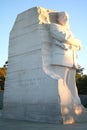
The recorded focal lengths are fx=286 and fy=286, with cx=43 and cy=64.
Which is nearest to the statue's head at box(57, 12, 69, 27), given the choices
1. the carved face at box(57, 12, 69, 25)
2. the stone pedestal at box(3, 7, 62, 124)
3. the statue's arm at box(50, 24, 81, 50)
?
the carved face at box(57, 12, 69, 25)

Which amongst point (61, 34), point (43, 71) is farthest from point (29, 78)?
point (61, 34)

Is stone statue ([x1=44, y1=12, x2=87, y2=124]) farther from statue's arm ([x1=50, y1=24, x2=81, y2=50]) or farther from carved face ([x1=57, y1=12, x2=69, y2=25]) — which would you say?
carved face ([x1=57, y1=12, x2=69, y2=25])

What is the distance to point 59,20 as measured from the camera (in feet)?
49.1

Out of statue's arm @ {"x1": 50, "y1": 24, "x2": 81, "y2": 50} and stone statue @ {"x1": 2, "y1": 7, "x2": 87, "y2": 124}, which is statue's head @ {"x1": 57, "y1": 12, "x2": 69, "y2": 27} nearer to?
stone statue @ {"x1": 2, "y1": 7, "x2": 87, "y2": 124}

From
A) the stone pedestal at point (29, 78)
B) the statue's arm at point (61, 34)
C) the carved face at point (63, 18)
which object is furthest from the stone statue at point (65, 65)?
the stone pedestal at point (29, 78)

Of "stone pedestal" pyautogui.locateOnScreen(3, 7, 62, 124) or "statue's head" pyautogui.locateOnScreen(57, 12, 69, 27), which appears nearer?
"stone pedestal" pyautogui.locateOnScreen(3, 7, 62, 124)

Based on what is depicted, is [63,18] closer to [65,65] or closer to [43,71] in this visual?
[65,65]

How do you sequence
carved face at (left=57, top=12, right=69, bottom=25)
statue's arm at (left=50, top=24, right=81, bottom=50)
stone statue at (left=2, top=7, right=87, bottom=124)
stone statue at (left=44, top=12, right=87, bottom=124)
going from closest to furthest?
stone statue at (left=2, top=7, right=87, bottom=124)
stone statue at (left=44, top=12, right=87, bottom=124)
statue's arm at (left=50, top=24, right=81, bottom=50)
carved face at (left=57, top=12, right=69, bottom=25)

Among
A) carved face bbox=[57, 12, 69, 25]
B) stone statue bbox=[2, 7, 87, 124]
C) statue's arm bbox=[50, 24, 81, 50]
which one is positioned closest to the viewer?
stone statue bbox=[2, 7, 87, 124]

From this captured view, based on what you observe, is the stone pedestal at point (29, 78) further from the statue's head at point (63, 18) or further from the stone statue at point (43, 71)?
the statue's head at point (63, 18)

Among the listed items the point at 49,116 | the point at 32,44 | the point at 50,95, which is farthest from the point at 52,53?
the point at 49,116

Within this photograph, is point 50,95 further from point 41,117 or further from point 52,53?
point 52,53

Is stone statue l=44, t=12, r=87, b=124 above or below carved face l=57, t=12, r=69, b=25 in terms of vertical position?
below

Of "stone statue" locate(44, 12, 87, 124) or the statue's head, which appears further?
the statue's head
